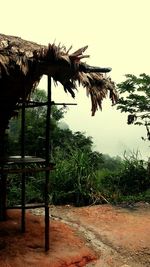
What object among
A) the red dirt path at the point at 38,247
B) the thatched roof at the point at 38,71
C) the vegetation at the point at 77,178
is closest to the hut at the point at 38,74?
the thatched roof at the point at 38,71

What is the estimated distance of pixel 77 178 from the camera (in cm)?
1027

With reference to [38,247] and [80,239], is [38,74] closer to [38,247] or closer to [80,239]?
[38,247]

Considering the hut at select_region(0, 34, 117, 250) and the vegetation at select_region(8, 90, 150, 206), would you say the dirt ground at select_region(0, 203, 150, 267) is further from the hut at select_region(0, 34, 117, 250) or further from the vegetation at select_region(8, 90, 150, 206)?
the vegetation at select_region(8, 90, 150, 206)

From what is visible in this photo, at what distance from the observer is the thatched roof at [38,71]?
585cm

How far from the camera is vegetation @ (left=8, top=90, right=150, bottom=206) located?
9.94 meters

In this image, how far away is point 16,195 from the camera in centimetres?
1038

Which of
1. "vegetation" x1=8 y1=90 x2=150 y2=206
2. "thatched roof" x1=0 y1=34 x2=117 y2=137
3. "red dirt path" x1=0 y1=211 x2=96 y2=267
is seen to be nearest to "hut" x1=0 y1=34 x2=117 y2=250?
"thatched roof" x1=0 y1=34 x2=117 y2=137

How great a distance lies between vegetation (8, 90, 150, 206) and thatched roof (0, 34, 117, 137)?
122 inches

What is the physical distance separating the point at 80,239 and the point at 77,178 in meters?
3.10

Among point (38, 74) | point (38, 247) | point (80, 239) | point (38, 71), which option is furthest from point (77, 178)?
point (38, 71)

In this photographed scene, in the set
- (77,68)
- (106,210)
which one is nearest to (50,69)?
(77,68)

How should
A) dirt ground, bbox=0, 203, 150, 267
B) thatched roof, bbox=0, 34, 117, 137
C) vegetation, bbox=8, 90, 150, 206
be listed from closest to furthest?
thatched roof, bbox=0, 34, 117, 137 < dirt ground, bbox=0, 203, 150, 267 < vegetation, bbox=8, 90, 150, 206

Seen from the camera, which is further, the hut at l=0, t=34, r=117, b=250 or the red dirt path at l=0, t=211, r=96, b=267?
the red dirt path at l=0, t=211, r=96, b=267

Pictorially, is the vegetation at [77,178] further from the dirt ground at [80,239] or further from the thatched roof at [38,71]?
the thatched roof at [38,71]
